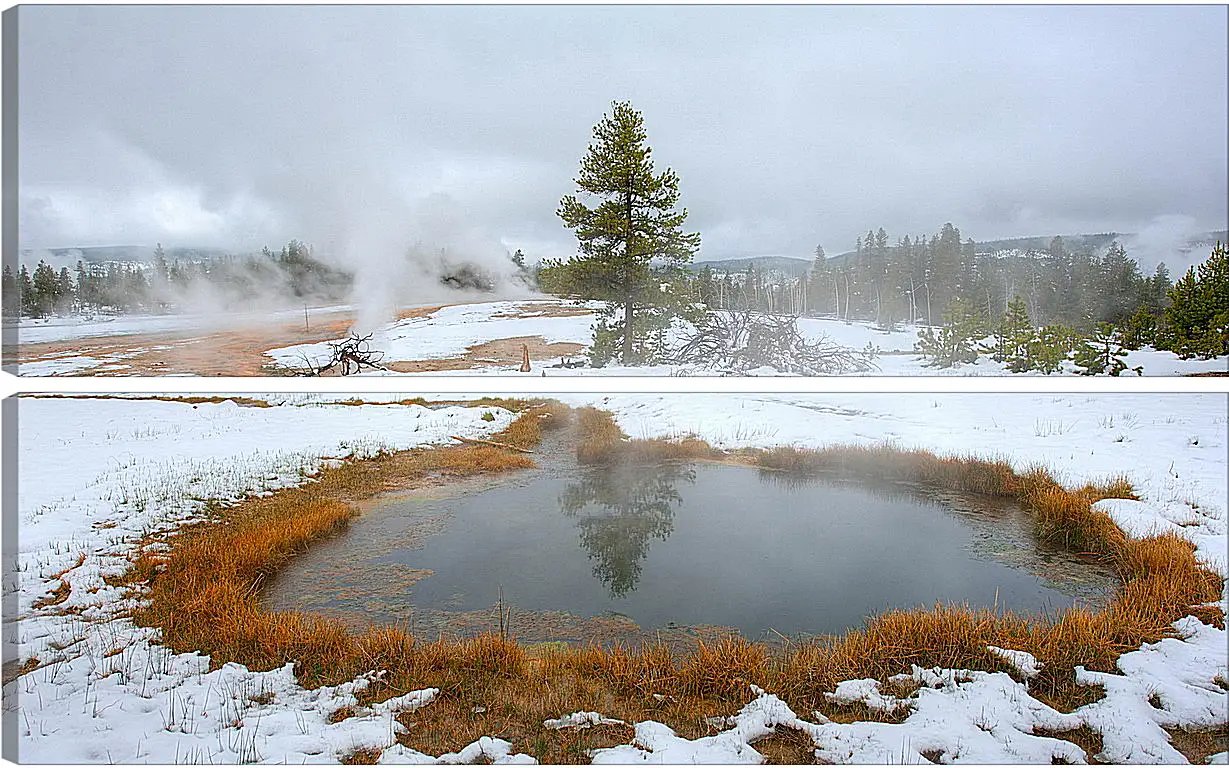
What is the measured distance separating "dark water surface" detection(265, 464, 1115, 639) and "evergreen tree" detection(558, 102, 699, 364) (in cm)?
85

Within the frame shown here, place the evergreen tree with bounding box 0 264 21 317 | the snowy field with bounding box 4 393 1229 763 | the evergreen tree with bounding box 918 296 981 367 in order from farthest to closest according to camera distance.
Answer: the evergreen tree with bounding box 918 296 981 367 < the evergreen tree with bounding box 0 264 21 317 < the snowy field with bounding box 4 393 1229 763

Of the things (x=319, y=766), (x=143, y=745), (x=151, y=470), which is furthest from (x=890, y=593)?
(x=151, y=470)

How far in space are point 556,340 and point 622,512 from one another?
43.4 inches

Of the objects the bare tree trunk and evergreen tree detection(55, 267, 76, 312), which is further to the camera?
the bare tree trunk

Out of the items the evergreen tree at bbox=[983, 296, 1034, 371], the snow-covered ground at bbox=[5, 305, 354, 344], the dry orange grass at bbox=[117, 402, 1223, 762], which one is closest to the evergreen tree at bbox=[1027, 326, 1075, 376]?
the evergreen tree at bbox=[983, 296, 1034, 371]

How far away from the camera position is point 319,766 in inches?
57.7

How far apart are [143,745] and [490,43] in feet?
6.93

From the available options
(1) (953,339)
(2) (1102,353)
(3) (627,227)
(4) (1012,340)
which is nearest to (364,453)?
(3) (627,227)

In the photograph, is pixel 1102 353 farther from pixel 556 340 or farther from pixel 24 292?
pixel 24 292

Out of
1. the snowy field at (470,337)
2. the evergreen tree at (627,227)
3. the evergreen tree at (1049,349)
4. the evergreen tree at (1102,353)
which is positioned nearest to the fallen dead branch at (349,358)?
the snowy field at (470,337)

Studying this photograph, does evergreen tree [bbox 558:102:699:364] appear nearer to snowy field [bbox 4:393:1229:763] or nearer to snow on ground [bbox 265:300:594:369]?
snow on ground [bbox 265:300:594:369]

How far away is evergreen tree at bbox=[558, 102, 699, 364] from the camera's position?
2195mm

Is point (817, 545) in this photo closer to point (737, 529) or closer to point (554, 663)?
point (737, 529)

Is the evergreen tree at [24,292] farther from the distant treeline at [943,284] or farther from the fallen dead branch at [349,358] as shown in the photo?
the distant treeline at [943,284]
